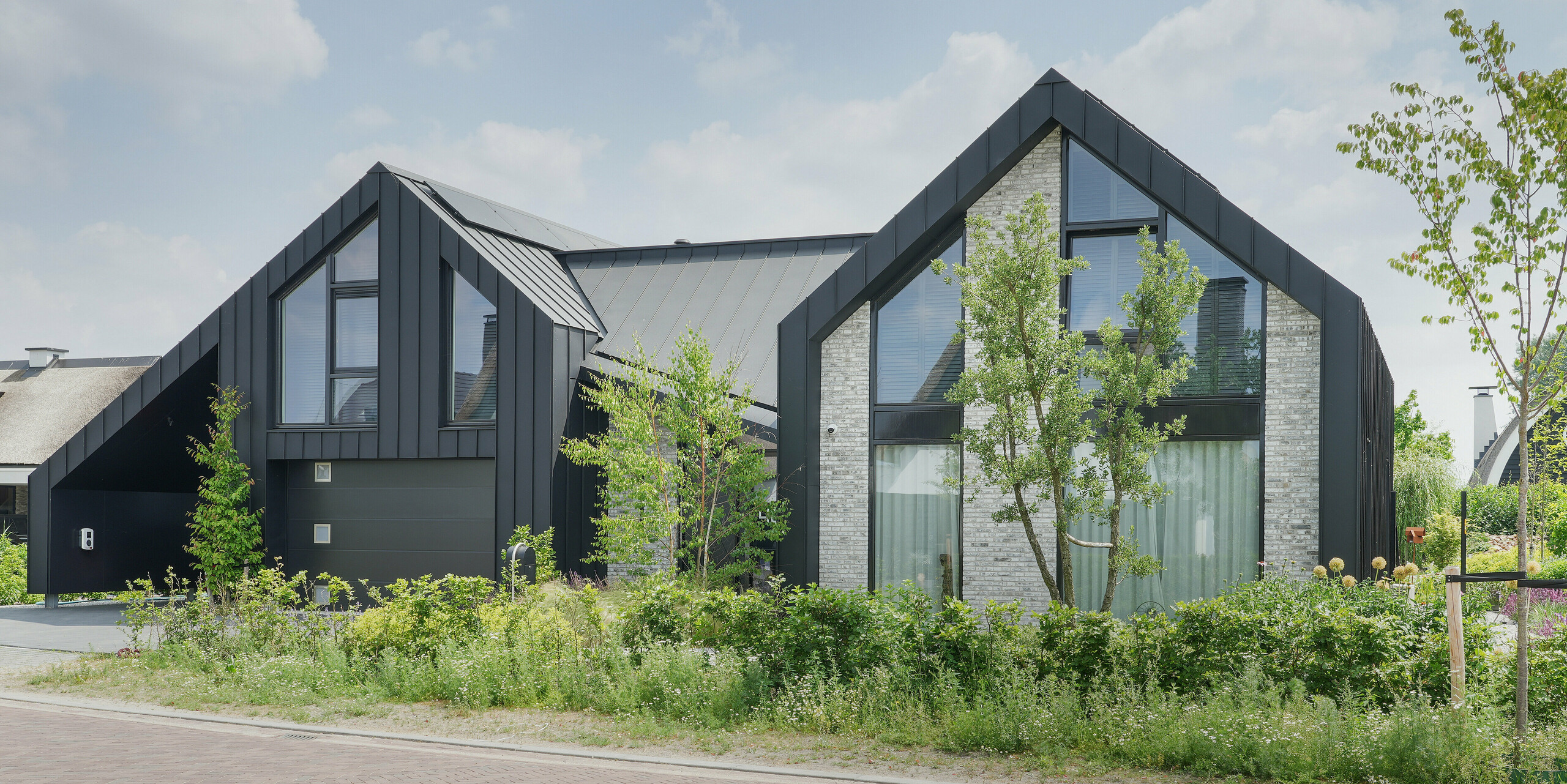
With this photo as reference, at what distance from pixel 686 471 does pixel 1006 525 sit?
15.3ft

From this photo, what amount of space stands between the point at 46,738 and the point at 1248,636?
31.5 feet

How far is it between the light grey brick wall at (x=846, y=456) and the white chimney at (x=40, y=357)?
2413 cm

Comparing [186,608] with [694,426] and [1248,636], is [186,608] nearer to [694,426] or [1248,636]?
[694,426]

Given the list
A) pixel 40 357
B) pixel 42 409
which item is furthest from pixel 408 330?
pixel 40 357

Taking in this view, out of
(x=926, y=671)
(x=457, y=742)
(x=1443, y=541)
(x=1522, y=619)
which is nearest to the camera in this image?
(x=1522, y=619)

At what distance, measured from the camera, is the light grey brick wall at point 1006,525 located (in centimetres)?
1263

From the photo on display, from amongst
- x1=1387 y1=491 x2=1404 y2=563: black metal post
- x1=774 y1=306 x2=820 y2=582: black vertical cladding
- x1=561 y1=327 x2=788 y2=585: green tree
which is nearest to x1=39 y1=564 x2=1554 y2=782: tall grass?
x1=561 y1=327 x2=788 y2=585: green tree

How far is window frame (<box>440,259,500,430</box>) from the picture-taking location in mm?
16016

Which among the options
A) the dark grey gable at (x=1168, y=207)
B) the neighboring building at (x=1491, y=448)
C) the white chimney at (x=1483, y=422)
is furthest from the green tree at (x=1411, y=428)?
the dark grey gable at (x=1168, y=207)


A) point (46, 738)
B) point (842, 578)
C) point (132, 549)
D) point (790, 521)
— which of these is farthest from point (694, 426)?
point (132, 549)

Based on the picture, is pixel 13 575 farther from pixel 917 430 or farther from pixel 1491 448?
pixel 1491 448

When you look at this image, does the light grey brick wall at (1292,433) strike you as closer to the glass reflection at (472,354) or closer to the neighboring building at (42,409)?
the glass reflection at (472,354)

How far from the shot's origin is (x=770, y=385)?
16.2 m

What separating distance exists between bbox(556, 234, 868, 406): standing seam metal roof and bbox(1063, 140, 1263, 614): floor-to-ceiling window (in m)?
5.79
